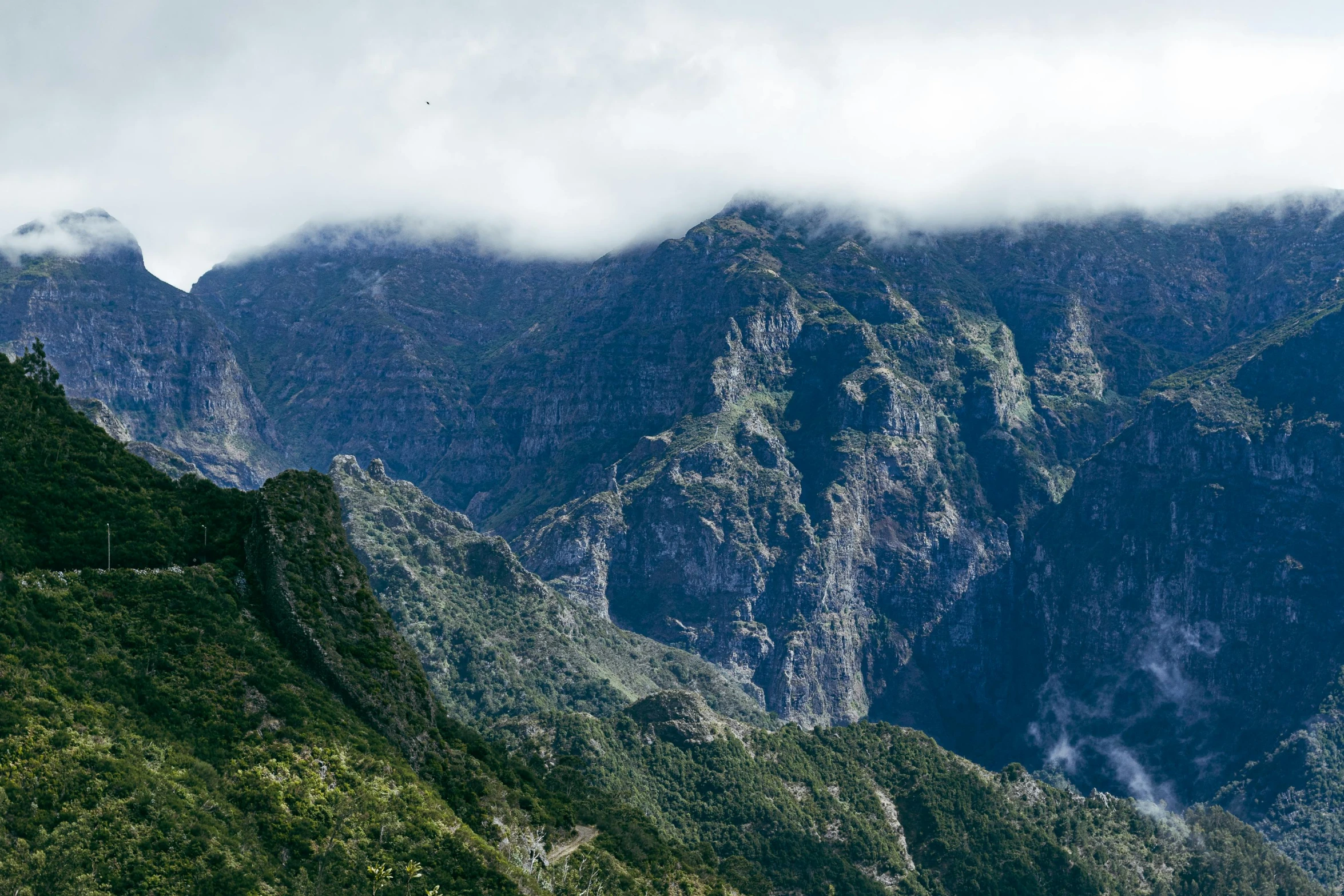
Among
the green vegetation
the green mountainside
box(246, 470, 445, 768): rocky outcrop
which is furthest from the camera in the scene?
box(246, 470, 445, 768): rocky outcrop

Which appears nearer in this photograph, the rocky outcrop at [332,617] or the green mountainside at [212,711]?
the green mountainside at [212,711]

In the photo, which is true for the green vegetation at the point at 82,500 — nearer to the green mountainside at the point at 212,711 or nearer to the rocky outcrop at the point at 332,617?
the green mountainside at the point at 212,711

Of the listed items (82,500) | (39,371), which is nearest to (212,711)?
(82,500)

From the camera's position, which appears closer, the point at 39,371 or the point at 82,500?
the point at 82,500

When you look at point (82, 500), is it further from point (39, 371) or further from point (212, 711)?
point (212, 711)

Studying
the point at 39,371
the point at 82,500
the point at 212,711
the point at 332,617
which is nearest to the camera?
the point at 212,711

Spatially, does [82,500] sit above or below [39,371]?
below

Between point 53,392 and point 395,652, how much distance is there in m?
59.8

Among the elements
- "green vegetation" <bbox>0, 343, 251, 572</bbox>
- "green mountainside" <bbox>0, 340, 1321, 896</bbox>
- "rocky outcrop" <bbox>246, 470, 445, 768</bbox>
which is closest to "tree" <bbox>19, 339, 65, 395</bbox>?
"green vegetation" <bbox>0, 343, 251, 572</bbox>

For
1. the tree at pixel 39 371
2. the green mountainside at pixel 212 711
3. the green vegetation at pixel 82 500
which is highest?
the tree at pixel 39 371

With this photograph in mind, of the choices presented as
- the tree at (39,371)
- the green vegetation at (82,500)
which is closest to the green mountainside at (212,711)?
the green vegetation at (82,500)

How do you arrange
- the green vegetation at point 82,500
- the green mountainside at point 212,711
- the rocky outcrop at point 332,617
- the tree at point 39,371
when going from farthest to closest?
the tree at point 39,371
the rocky outcrop at point 332,617
the green vegetation at point 82,500
the green mountainside at point 212,711

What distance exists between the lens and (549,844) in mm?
193750

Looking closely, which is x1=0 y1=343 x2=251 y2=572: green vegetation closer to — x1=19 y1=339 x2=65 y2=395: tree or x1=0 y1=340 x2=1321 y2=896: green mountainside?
x1=19 y1=339 x2=65 y2=395: tree
